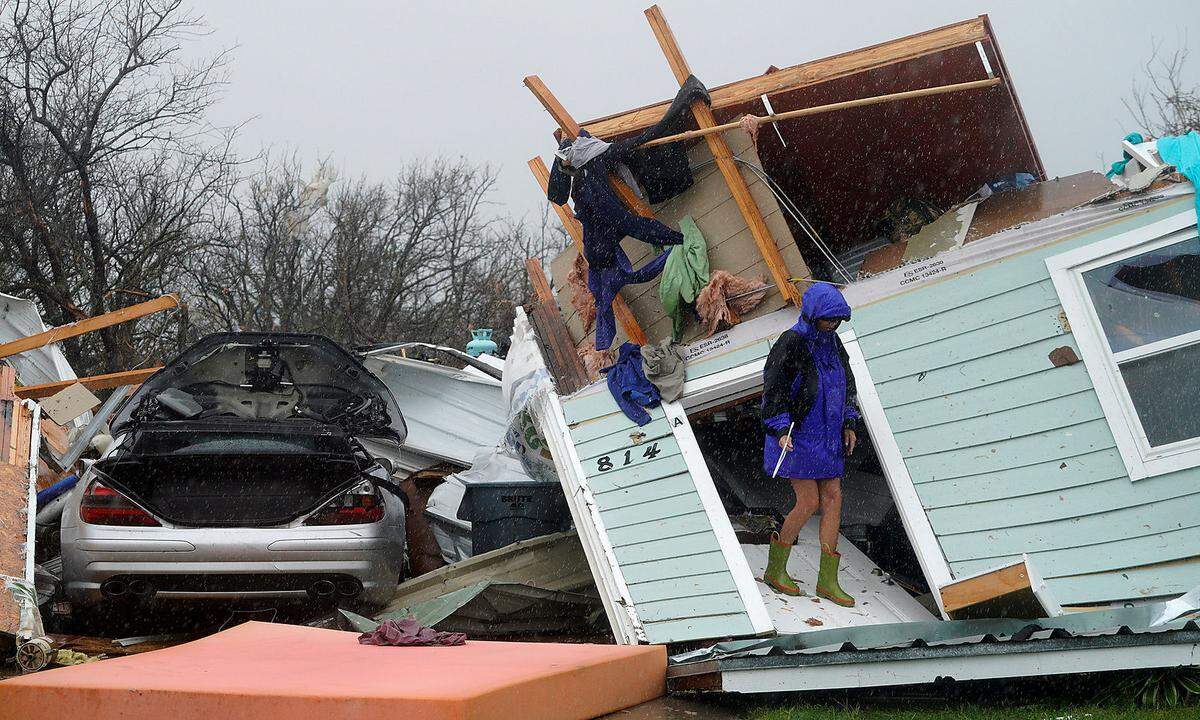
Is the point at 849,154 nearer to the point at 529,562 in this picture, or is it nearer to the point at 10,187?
the point at 529,562

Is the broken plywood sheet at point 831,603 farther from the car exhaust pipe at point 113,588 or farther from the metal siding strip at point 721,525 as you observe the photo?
the car exhaust pipe at point 113,588

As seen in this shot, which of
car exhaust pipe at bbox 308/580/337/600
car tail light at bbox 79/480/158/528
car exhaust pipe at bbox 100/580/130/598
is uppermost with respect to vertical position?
car tail light at bbox 79/480/158/528

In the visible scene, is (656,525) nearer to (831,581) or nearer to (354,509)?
(831,581)

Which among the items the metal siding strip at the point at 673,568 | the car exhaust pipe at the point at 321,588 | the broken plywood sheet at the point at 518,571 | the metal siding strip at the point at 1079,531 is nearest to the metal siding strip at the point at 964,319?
the metal siding strip at the point at 1079,531

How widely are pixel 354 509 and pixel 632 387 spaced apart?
6.06 feet

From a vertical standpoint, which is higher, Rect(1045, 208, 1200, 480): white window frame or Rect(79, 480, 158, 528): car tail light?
Rect(79, 480, 158, 528): car tail light

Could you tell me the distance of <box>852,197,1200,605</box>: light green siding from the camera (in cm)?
505

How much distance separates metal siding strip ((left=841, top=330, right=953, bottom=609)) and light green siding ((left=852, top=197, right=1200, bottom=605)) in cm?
5

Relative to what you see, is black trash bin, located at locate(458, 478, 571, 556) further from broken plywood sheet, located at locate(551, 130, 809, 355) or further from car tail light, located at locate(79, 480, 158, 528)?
car tail light, located at locate(79, 480, 158, 528)

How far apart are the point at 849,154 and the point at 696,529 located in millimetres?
2871

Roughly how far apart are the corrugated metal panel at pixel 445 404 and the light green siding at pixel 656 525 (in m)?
3.61

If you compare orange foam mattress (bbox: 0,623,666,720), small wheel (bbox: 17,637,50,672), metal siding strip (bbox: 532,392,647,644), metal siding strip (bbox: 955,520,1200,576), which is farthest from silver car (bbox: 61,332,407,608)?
metal siding strip (bbox: 955,520,1200,576)

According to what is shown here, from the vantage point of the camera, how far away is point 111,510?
608cm

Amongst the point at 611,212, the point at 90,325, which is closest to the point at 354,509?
the point at 611,212
